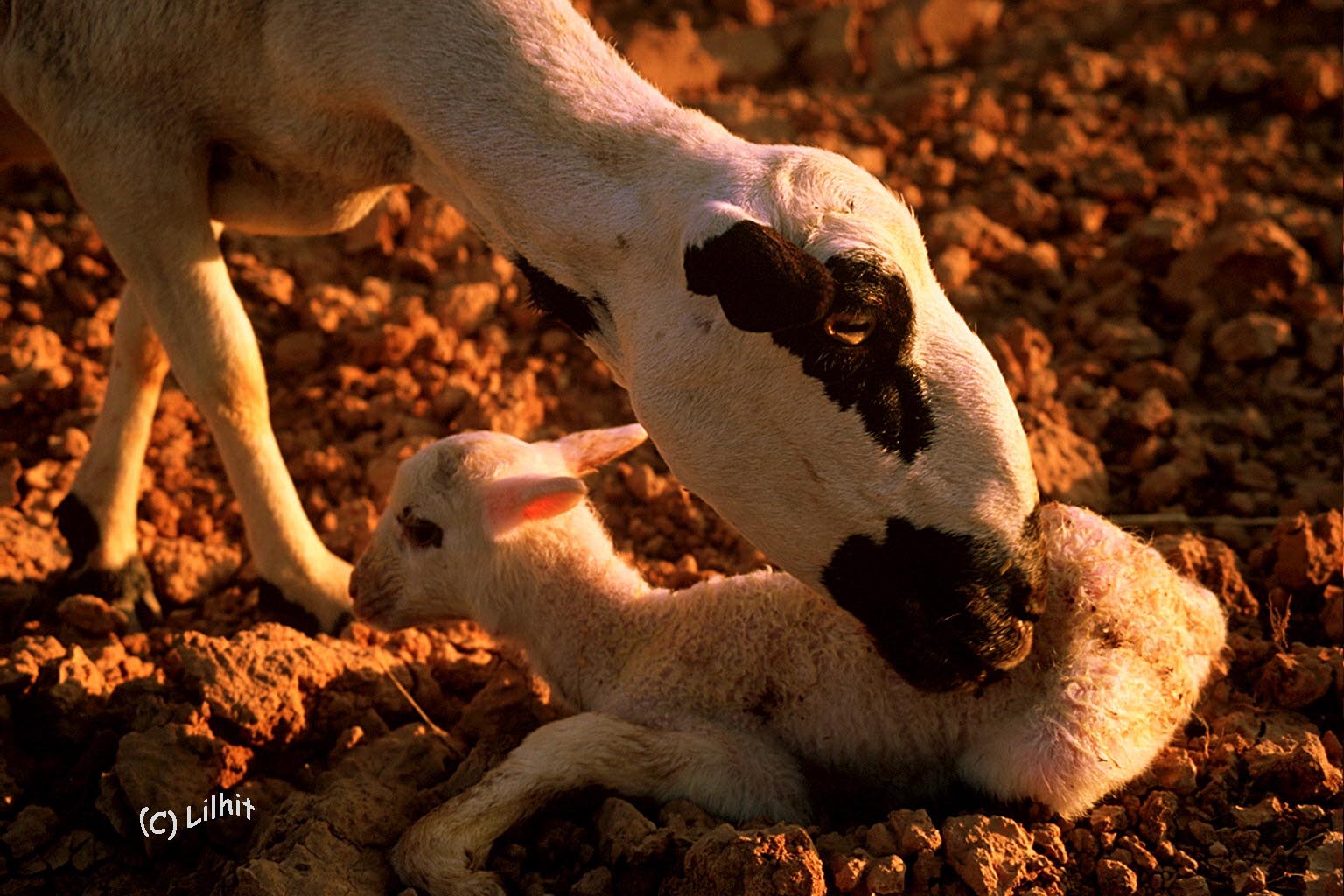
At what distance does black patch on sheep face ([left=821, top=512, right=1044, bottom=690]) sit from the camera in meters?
3.31

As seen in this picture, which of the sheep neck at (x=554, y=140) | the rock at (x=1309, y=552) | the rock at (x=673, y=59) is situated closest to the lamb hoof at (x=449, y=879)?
the sheep neck at (x=554, y=140)

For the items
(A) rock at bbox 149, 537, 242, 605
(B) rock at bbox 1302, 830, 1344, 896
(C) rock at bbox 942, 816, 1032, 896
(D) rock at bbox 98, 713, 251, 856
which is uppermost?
(B) rock at bbox 1302, 830, 1344, 896

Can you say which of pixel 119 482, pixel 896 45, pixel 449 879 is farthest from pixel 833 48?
pixel 449 879

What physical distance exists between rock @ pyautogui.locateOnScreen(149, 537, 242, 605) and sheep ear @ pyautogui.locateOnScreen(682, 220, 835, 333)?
99.6 inches

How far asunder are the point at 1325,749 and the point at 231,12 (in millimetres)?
3614

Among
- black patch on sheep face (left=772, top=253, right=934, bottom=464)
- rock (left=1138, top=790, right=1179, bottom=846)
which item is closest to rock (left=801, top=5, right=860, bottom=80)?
black patch on sheep face (left=772, top=253, right=934, bottom=464)

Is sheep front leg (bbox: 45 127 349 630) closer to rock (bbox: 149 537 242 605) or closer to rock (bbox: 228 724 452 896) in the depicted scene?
rock (bbox: 149 537 242 605)

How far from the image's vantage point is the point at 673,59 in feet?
25.9

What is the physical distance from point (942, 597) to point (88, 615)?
107 inches

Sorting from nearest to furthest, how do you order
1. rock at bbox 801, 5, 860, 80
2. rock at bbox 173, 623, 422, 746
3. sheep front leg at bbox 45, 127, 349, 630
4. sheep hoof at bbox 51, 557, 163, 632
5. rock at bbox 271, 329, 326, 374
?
1. rock at bbox 173, 623, 422, 746
2. sheep front leg at bbox 45, 127, 349, 630
3. sheep hoof at bbox 51, 557, 163, 632
4. rock at bbox 271, 329, 326, 374
5. rock at bbox 801, 5, 860, 80

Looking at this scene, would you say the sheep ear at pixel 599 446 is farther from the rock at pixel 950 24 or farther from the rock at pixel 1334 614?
the rock at pixel 950 24

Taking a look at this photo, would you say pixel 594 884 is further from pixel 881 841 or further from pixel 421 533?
pixel 421 533

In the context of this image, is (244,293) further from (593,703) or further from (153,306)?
(593,703)

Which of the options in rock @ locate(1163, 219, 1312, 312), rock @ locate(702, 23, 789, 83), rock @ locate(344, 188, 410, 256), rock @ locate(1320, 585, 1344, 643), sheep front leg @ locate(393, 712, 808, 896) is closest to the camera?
sheep front leg @ locate(393, 712, 808, 896)
